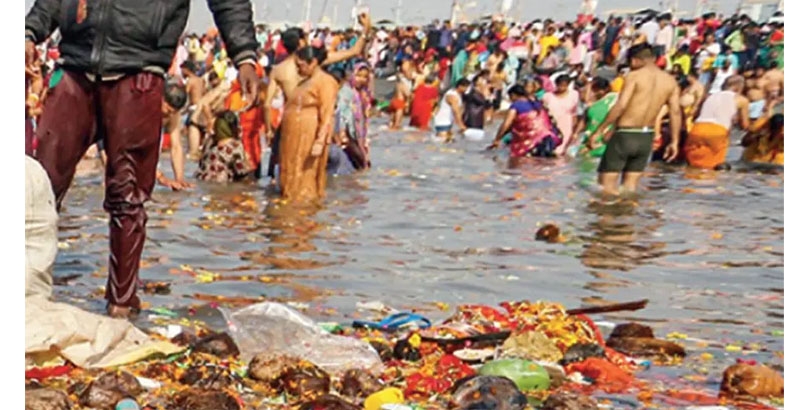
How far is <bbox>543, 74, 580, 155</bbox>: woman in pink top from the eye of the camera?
18234 millimetres

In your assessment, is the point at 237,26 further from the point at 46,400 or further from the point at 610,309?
the point at 46,400

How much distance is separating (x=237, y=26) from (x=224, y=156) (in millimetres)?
7775

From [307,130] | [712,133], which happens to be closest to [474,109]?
[712,133]

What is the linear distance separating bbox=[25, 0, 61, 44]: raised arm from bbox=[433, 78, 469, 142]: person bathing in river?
16.3 meters

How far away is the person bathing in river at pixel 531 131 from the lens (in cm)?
1794

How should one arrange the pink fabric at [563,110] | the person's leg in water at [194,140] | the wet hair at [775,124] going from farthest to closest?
the pink fabric at [563,110]
the wet hair at [775,124]
the person's leg in water at [194,140]

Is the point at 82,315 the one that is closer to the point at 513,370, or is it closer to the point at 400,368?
the point at 400,368

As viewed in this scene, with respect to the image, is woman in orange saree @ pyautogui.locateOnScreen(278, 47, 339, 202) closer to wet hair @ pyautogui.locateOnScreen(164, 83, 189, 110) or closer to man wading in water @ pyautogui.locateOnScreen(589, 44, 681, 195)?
wet hair @ pyautogui.locateOnScreen(164, 83, 189, 110)

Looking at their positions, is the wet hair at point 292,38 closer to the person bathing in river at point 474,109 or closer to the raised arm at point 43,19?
the raised arm at point 43,19

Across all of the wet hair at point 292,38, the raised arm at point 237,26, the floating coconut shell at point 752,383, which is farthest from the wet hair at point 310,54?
the floating coconut shell at point 752,383

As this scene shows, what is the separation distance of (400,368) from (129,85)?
1684 mm

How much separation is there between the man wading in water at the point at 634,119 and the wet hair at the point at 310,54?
3.02 metres

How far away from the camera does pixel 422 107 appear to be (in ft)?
80.7

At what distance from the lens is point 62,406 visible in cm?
386
